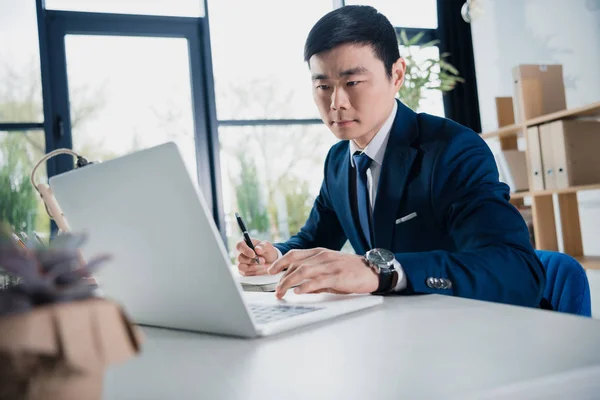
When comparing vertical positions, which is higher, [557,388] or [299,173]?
[299,173]

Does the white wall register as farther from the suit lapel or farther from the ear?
the suit lapel

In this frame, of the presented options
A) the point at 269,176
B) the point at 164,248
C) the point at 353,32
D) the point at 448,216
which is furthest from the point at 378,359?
the point at 269,176

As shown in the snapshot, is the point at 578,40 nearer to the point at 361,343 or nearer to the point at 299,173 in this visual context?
the point at 299,173

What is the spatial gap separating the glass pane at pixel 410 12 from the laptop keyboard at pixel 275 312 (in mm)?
4120

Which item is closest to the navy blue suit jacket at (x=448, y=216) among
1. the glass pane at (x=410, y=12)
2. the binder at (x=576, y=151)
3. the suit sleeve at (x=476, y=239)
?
the suit sleeve at (x=476, y=239)

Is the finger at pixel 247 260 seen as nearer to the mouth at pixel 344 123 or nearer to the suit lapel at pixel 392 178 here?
the suit lapel at pixel 392 178

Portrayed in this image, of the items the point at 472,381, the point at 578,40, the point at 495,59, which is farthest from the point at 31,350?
the point at 495,59

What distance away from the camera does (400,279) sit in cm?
105

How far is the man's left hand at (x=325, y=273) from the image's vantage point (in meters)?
0.96

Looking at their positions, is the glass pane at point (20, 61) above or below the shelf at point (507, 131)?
above

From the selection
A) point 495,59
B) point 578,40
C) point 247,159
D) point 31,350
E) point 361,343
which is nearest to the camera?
point 31,350

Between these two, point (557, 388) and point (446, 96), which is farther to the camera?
point (446, 96)

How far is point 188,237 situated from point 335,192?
1181 millimetres

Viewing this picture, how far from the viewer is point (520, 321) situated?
710 millimetres
